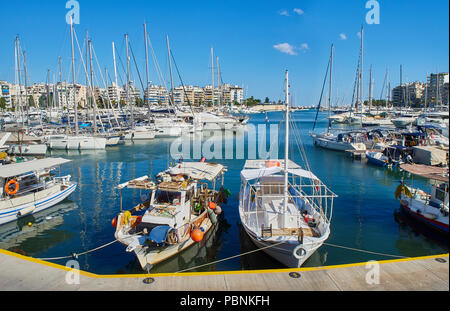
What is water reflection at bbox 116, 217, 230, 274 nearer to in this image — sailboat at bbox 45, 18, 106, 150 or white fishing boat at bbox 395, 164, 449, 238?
white fishing boat at bbox 395, 164, 449, 238

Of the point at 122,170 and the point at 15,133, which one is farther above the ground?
the point at 15,133

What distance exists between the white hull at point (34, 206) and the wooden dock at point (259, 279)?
387 inches

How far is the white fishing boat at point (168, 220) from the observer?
41.1 ft

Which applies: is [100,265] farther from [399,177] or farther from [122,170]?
[399,177]

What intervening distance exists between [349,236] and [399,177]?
17.5m

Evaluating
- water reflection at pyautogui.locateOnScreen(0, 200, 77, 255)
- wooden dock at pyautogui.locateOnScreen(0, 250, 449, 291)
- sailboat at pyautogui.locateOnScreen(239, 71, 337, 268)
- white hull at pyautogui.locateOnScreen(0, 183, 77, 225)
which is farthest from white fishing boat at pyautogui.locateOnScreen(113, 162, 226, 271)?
white hull at pyautogui.locateOnScreen(0, 183, 77, 225)

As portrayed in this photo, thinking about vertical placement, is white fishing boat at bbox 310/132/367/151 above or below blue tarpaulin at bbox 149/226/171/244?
above

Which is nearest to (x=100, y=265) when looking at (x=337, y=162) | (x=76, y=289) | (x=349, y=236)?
(x=76, y=289)

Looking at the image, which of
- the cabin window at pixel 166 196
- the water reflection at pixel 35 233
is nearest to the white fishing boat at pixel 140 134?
the water reflection at pixel 35 233

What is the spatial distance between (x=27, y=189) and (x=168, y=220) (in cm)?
1260

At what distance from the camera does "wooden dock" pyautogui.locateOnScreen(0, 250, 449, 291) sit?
8398 mm

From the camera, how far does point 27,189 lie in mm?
20172

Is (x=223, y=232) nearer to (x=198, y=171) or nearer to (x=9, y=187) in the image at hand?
(x=198, y=171)
